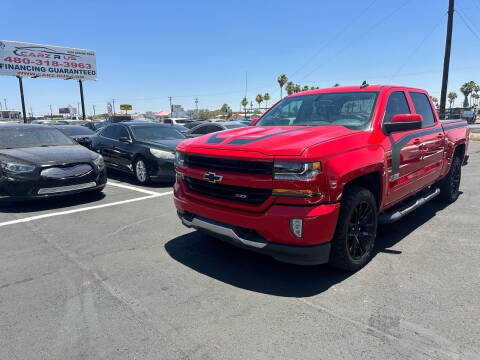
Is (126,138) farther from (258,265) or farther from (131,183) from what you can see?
(258,265)

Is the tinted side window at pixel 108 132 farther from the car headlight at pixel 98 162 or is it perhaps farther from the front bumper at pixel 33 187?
the front bumper at pixel 33 187

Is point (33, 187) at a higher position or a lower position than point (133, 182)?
higher

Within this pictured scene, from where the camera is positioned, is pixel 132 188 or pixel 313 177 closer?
pixel 313 177

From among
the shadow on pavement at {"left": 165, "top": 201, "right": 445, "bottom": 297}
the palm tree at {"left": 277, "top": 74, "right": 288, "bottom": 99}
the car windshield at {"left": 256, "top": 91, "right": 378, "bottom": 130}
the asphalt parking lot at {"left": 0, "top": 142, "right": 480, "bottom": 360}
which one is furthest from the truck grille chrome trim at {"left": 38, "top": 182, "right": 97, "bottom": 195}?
the palm tree at {"left": 277, "top": 74, "right": 288, "bottom": 99}

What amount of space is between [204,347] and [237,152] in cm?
162

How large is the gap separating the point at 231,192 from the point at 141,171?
18.3ft

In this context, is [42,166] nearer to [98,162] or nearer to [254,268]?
[98,162]

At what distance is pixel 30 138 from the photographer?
687cm

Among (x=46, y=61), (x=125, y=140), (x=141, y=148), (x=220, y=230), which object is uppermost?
(x=46, y=61)

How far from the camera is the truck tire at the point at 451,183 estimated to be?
591 cm

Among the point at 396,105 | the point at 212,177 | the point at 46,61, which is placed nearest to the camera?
the point at 212,177

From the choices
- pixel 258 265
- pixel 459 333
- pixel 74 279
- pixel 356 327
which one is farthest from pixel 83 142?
pixel 459 333

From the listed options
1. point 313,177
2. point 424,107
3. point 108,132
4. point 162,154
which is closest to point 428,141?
point 424,107

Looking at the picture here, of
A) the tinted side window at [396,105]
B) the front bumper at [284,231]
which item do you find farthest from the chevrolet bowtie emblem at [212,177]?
the tinted side window at [396,105]
